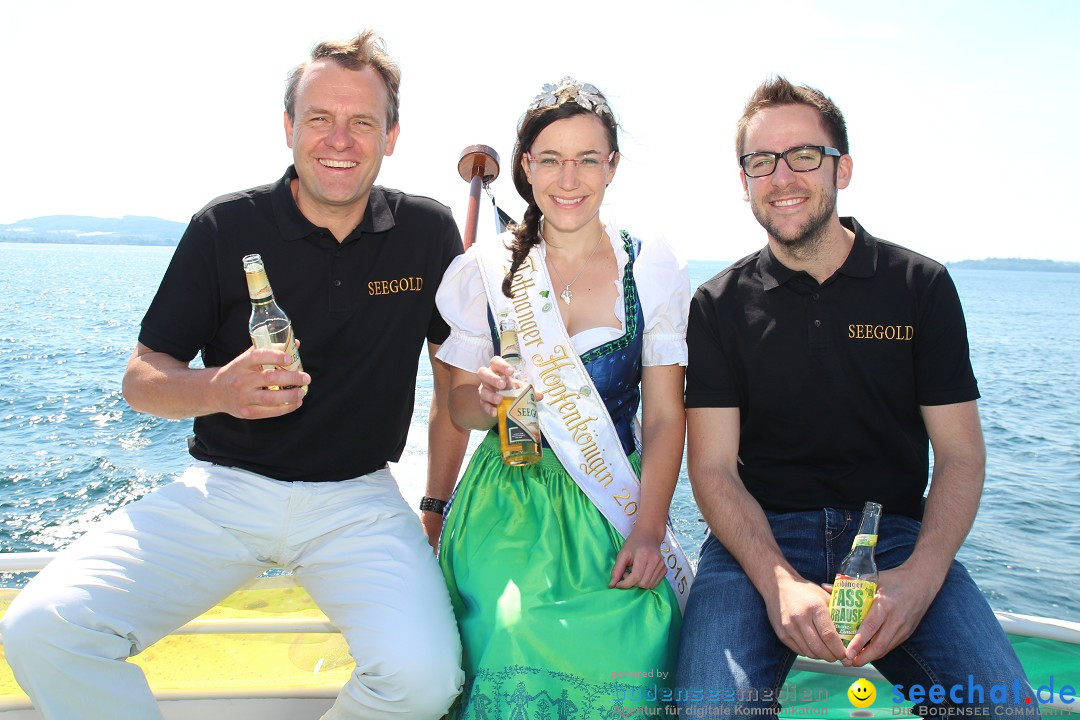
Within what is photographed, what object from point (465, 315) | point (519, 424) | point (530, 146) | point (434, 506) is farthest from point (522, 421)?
point (530, 146)

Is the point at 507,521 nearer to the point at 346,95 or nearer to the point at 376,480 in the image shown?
the point at 376,480

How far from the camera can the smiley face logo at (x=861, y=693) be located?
9.48ft

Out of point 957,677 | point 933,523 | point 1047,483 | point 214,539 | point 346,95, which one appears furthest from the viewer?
point 1047,483

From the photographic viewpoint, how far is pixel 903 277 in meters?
3.08

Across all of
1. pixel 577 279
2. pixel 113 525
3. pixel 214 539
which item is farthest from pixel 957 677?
pixel 113 525

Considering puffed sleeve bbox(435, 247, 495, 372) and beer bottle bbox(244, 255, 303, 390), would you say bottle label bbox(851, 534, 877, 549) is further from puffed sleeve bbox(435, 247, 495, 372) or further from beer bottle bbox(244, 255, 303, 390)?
beer bottle bbox(244, 255, 303, 390)

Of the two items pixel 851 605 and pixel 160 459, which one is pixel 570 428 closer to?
pixel 851 605

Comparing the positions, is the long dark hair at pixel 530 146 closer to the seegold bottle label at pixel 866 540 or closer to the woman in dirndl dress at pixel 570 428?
the woman in dirndl dress at pixel 570 428

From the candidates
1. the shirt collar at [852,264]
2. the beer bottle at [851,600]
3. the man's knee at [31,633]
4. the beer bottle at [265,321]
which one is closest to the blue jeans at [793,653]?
the beer bottle at [851,600]

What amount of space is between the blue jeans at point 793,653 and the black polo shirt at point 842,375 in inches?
8.7

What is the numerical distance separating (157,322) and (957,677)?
9.72 feet

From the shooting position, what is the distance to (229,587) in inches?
119

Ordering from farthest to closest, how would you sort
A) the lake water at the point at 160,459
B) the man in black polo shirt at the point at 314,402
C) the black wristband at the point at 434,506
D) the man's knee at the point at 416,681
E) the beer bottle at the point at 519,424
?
the lake water at the point at 160,459, the black wristband at the point at 434,506, the beer bottle at the point at 519,424, the man in black polo shirt at the point at 314,402, the man's knee at the point at 416,681

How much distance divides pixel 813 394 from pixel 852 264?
524 mm
